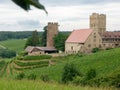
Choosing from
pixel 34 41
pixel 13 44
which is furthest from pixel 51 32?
pixel 13 44

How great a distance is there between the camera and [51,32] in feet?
306

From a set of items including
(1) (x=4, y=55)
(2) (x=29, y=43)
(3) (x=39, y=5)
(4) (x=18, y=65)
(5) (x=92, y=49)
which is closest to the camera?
(3) (x=39, y=5)

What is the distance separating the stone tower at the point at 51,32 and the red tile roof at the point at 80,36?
3869 mm

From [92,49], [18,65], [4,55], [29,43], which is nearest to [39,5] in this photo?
[18,65]

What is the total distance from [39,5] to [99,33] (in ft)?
280

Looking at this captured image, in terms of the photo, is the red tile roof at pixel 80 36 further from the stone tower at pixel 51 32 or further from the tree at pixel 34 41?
the tree at pixel 34 41

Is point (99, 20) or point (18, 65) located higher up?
point (99, 20)

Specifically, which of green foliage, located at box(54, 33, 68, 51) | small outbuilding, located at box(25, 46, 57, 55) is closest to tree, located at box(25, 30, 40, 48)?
green foliage, located at box(54, 33, 68, 51)

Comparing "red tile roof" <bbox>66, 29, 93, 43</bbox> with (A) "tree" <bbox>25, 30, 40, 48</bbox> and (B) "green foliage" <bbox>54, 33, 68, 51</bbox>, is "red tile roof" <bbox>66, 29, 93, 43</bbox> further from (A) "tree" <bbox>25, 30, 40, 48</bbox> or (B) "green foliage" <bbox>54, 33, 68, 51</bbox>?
(A) "tree" <bbox>25, 30, 40, 48</bbox>

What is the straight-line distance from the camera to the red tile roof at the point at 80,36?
8656 cm

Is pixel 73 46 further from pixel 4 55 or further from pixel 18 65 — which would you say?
pixel 4 55

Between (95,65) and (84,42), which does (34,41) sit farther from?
(95,65)

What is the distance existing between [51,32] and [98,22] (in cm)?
1132

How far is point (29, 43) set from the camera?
102 metres
